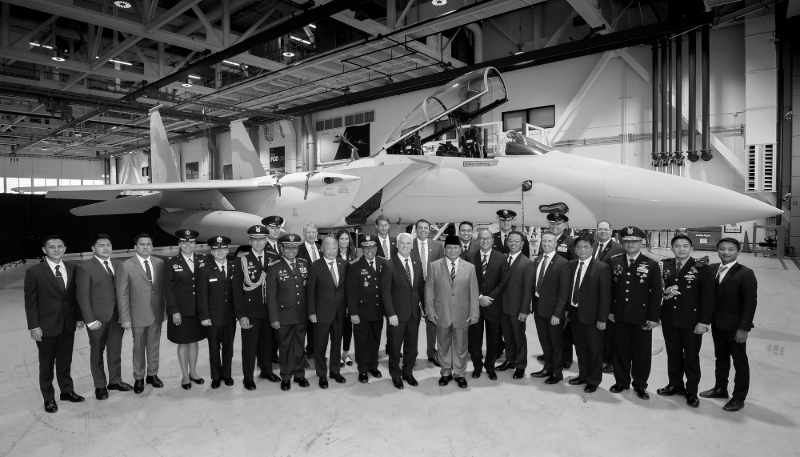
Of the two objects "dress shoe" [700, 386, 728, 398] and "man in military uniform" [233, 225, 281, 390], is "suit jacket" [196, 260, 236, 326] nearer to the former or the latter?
"man in military uniform" [233, 225, 281, 390]

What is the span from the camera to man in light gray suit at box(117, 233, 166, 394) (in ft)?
12.8

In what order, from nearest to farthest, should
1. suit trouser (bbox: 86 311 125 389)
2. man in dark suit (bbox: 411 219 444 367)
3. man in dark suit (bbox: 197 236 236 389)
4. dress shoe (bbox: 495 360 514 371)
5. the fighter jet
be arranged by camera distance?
suit trouser (bbox: 86 311 125 389)
man in dark suit (bbox: 197 236 236 389)
dress shoe (bbox: 495 360 514 371)
man in dark suit (bbox: 411 219 444 367)
the fighter jet

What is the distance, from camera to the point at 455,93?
725 centimetres

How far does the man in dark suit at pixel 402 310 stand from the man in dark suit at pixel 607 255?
1.80m

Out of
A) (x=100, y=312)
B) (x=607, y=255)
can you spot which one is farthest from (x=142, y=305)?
Result: (x=607, y=255)

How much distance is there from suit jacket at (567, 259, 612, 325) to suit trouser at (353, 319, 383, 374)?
193 centimetres

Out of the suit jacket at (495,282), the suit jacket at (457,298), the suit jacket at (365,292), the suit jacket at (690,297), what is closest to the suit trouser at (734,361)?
the suit jacket at (690,297)

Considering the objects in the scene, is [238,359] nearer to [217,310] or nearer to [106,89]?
[217,310]

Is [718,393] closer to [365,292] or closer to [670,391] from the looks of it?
[670,391]

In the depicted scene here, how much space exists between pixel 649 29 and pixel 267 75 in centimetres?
1327

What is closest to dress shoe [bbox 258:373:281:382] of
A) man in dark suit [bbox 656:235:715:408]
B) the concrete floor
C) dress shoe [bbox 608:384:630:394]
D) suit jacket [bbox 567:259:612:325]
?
the concrete floor

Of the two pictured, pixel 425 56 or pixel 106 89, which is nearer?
pixel 425 56

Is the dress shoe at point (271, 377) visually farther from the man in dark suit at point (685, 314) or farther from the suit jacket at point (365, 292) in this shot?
the man in dark suit at point (685, 314)

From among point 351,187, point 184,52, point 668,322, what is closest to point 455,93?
point 351,187
